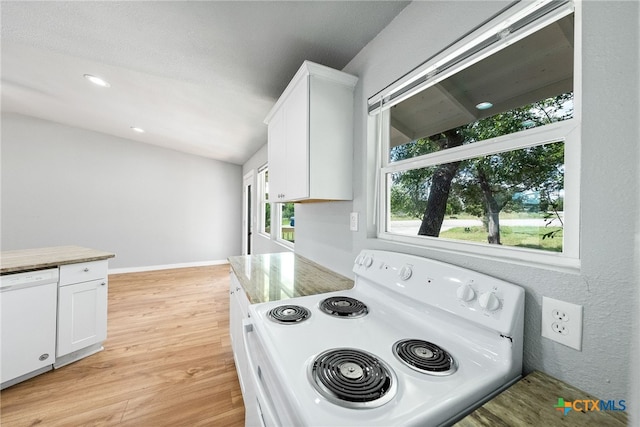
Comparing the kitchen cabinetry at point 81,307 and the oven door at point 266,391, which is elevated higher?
the oven door at point 266,391

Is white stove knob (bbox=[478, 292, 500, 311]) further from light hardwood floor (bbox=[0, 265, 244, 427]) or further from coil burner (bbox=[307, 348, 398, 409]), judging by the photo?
light hardwood floor (bbox=[0, 265, 244, 427])

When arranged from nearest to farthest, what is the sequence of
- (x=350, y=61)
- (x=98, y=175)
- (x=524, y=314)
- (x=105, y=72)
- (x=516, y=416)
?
(x=516, y=416) → (x=524, y=314) → (x=350, y=61) → (x=105, y=72) → (x=98, y=175)

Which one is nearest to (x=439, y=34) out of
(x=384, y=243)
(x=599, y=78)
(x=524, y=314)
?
(x=599, y=78)

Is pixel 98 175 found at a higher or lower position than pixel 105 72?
lower

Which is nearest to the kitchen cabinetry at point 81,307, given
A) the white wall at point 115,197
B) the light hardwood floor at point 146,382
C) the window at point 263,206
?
the light hardwood floor at point 146,382

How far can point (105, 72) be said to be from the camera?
7.36 feet

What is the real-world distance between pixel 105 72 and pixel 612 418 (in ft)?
11.9

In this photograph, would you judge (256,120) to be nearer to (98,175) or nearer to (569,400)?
(569,400)

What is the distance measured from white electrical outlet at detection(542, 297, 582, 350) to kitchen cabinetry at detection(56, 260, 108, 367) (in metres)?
2.91

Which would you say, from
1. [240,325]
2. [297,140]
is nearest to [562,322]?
[297,140]

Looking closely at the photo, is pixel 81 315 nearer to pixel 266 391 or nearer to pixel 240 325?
pixel 240 325

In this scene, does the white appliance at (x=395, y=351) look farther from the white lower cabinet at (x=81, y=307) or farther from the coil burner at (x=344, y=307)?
the white lower cabinet at (x=81, y=307)

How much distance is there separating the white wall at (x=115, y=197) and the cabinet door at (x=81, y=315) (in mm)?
3032

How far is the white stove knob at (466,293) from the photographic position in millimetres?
770
